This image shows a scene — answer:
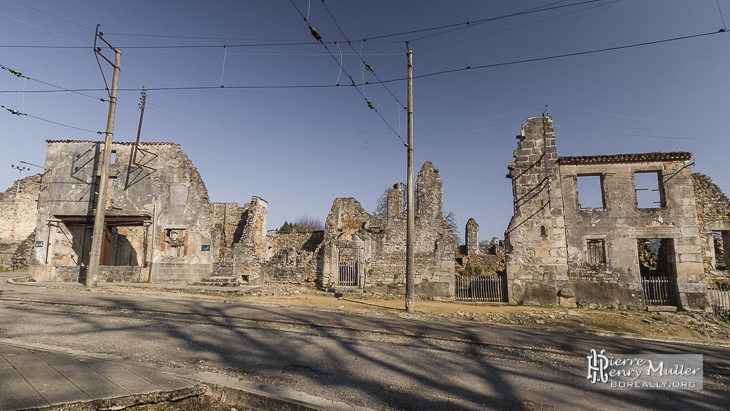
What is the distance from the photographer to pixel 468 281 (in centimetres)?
1769

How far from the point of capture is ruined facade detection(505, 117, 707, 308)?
1662 cm

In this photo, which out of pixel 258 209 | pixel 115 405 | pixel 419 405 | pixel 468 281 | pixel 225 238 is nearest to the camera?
pixel 115 405

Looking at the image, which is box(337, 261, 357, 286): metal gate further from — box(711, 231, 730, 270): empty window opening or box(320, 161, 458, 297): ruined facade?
box(711, 231, 730, 270): empty window opening

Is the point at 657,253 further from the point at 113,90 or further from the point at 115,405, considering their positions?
the point at 113,90

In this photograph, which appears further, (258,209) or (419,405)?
(258,209)

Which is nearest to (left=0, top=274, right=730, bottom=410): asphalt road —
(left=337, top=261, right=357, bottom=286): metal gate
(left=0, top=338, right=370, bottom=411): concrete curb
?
(left=0, top=338, right=370, bottom=411): concrete curb

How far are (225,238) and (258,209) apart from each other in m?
8.38

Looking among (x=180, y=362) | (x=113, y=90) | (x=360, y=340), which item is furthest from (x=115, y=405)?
(x=113, y=90)

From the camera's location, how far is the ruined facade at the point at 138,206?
1994 cm

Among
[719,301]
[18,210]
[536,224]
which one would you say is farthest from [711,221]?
[18,210]

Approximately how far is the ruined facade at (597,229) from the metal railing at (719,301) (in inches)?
17.1

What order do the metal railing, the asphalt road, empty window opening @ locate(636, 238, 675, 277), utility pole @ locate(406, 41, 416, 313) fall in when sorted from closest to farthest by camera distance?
the asphalt road, utility pole @ locate(406, 41, 416, 313), the metal railing, empty window opening @ locate(636, 238, 675, 277)

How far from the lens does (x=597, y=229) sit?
1728 cm

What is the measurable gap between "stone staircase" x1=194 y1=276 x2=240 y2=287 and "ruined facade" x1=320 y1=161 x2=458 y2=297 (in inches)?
187
